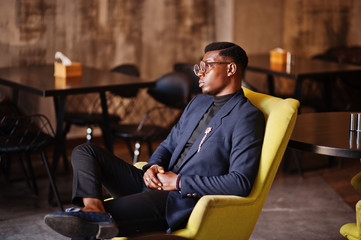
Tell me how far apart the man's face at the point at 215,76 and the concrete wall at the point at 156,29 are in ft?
11.8

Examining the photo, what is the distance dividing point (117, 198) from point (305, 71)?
328cm

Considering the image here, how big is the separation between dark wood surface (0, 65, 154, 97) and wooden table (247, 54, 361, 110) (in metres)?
1.49

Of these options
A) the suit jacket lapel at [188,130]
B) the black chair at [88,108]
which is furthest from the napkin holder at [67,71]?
the suit jacket lapel at [188,130]

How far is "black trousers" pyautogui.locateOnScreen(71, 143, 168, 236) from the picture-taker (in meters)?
2.99

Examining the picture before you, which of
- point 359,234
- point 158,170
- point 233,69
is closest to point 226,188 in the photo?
point 158,170

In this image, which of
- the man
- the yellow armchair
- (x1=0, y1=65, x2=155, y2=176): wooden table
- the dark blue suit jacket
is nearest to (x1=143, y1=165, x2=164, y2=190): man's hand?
the man

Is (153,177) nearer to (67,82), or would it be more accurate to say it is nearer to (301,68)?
(67,82)

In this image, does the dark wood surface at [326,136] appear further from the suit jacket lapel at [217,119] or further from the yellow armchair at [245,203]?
the suit jacket lapel at [217,119]

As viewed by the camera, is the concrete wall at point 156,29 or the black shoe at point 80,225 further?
the concrete wall at point 156,29

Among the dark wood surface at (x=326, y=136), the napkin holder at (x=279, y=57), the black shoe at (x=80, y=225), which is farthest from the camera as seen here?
the napkin holder at (x=279, y=57)

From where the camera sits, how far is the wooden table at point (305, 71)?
5.85 meters

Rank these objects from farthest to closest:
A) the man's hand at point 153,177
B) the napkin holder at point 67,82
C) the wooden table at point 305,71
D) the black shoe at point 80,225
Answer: the wooden table at point 305,71 → the napkin holder at point 67,82 → the man's hand at point 153,177 → the black shoe at point 80,225

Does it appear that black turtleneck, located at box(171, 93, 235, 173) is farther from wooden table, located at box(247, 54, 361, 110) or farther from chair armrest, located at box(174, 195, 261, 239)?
wooden table, located at box(247, 54, 361, 110)

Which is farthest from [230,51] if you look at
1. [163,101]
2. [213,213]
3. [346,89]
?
[346,89]
